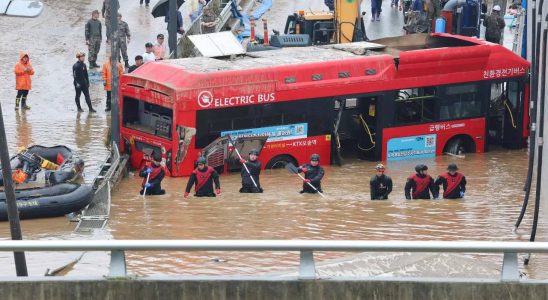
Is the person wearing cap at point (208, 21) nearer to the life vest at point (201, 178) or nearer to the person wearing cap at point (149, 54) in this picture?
the person wearing cap at point (149, 54)

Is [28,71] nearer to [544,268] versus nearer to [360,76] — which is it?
[360,76]

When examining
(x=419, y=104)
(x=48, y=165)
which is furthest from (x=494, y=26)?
(x=48, y=165)

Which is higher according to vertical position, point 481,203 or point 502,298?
point 502,298

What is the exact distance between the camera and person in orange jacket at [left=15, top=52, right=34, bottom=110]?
30516 millimetres

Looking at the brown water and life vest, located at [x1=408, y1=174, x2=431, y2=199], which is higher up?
life vest, located at [x1=408, y1=174, x2=431, y2=199]

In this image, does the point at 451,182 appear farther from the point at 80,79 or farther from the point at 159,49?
the point at 159,49

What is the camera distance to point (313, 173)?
74.5ft

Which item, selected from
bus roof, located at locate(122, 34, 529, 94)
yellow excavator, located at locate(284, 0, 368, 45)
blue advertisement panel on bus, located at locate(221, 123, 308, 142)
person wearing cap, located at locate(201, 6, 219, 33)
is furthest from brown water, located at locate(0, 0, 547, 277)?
yellow excavator, located at locate(284, 0, 368, 45)

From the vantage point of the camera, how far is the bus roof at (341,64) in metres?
25.2

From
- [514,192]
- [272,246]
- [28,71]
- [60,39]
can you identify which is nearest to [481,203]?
[514,192]

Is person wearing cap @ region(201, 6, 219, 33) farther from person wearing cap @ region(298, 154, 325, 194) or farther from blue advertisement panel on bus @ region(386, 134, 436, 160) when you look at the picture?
person wearing cap @ region(298, 154, 325, 194)

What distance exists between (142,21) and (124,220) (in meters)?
20.3

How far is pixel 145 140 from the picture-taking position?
83.0 feet

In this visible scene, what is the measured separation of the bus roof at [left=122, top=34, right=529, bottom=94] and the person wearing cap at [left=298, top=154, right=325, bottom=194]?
3.11 m
